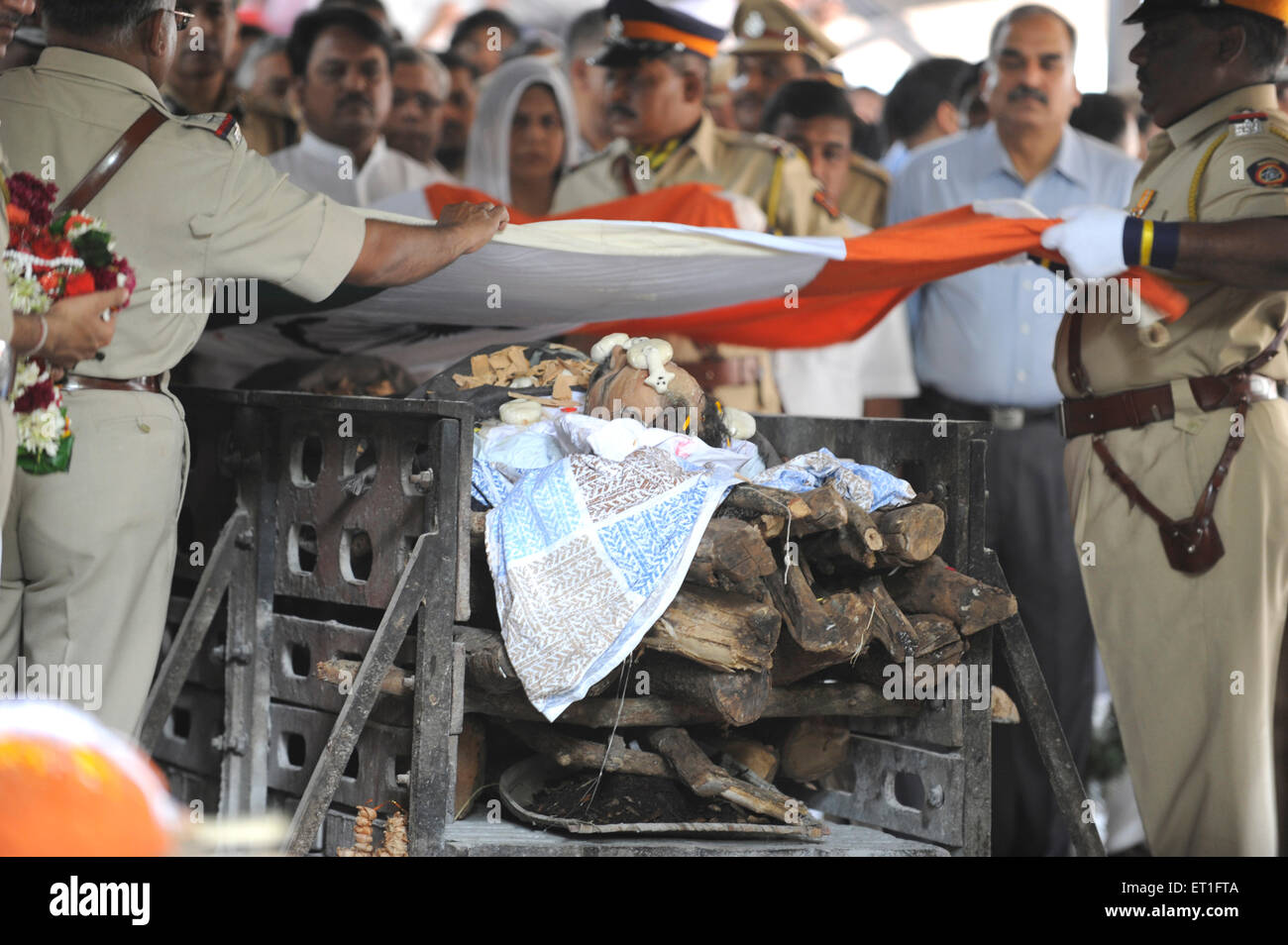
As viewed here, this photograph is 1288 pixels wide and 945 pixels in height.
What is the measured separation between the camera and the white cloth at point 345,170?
5.45 meters

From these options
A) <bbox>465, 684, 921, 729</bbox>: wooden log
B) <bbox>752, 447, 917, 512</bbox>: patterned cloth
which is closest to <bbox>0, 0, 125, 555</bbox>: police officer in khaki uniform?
<bbox>465, 684, 921, 729</bbox>: wooden log

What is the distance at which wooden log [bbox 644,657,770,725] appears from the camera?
2.88 m

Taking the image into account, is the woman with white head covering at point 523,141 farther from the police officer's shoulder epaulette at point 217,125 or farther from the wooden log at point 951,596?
the wooden log at point 951,596

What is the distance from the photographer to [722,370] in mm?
4637

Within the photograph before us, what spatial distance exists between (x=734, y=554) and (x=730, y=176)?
2544 millimetres

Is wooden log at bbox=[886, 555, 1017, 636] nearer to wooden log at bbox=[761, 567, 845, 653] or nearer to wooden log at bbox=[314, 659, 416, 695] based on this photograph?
wooden log at bbox=[761, 567, 845, 653]

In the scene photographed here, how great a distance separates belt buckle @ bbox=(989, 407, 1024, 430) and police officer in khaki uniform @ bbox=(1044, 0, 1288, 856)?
1065 mm

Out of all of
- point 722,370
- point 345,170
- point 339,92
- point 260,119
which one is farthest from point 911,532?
point 260,119

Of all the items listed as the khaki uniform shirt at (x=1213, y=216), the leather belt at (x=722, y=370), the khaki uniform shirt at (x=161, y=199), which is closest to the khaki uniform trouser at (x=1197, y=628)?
the khaki uniform shirt at (x=1213, y=216)

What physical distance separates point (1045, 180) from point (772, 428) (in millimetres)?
1911

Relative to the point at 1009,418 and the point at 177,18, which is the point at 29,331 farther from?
the point at 1009,418

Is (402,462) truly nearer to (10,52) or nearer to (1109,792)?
(10,52)

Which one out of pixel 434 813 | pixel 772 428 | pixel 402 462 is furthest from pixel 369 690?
pixel 772 428

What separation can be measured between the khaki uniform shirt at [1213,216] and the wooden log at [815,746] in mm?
1145
